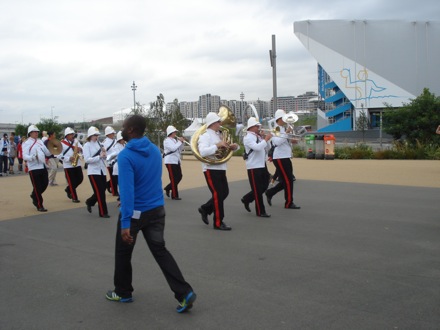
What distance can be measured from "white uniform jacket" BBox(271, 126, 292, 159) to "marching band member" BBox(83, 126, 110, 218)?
3.52 meters

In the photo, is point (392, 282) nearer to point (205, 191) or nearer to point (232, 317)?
point (232, 317)

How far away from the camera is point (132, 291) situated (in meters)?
4.73

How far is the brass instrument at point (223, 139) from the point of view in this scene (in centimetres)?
788

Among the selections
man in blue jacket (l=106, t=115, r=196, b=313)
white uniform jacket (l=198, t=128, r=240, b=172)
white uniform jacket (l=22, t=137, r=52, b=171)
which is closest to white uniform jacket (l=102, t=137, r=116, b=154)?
white uniform jacket (l=22, t=137, r=52, b=171)

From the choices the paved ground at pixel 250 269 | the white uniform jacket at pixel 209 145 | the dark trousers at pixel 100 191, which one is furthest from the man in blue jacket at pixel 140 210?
the dark trousers at pixel 100 191

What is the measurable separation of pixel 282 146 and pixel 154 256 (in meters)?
5.64

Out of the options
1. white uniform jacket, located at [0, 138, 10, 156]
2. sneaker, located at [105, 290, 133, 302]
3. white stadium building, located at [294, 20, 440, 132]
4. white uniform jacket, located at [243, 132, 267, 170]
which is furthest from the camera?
white stadium building, located at [294, 20, 440, 132]

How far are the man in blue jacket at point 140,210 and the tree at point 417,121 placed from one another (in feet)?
68.4

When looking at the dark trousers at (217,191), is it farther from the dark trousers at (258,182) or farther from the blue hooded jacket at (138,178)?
the blue hooded jacket at (138,178)

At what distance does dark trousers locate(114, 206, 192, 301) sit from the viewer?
4336 mm

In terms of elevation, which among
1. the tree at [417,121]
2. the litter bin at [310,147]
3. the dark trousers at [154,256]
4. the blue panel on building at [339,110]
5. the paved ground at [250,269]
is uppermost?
the blue panel on building at [339,110]

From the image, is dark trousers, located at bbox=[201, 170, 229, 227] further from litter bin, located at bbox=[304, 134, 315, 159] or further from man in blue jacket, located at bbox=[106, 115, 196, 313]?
litter bin, located at bbox=[304, 134, 315, 159]

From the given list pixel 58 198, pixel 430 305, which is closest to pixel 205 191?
pixel 58 198

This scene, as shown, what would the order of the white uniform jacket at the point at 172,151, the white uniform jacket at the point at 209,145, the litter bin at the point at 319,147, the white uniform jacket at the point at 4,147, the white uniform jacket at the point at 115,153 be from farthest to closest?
the litter bin at the point at 319,147 → the white uniform jacket at the point at 4,147 → the white uniform jacket at the point at 172,151 → the white uniform jacket at the point at 115,153 → the white uniform jacket at the point at 209,145
